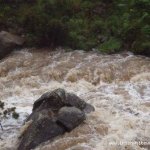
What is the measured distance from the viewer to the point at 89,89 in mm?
12406

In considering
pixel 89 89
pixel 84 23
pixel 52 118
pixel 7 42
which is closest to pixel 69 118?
pixel 52 118

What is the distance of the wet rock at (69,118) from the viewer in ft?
32.4

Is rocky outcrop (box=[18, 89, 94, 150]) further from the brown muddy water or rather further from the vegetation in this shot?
the vegetation

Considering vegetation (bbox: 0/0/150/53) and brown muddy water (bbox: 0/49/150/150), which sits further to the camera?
vegetation (bbox: 0/0/150/53)

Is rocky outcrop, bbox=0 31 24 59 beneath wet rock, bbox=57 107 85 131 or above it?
beneath

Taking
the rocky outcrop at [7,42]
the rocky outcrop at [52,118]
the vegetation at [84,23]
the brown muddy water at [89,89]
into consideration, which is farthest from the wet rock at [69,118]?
the rocky outcrop at [7,42]

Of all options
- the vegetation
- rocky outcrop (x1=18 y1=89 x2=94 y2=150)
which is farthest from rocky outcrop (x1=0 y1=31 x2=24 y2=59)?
rocky outcrop (x1=18 y1=89 x2=94 y2=150)

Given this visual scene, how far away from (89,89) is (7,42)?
4.33m

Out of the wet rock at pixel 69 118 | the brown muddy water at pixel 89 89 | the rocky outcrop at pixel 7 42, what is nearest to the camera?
the brown muddy water at pixel 89 89

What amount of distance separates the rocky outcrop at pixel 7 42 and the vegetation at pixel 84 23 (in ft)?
1.39

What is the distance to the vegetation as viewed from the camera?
14672 mm

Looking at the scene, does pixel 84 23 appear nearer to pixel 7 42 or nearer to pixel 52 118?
pixel 7 42

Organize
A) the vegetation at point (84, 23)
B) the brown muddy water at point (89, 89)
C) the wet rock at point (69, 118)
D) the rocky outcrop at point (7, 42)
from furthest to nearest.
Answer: the rocky outcrop at point (7, 42)
the vegetation at point (84, 23)
the wet rock at point (69, 118)
the brown muddy water at point (89, 89)

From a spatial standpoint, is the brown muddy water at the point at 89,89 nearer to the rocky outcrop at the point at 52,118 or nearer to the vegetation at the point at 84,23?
the rocky outcrop at the point at 52,118
